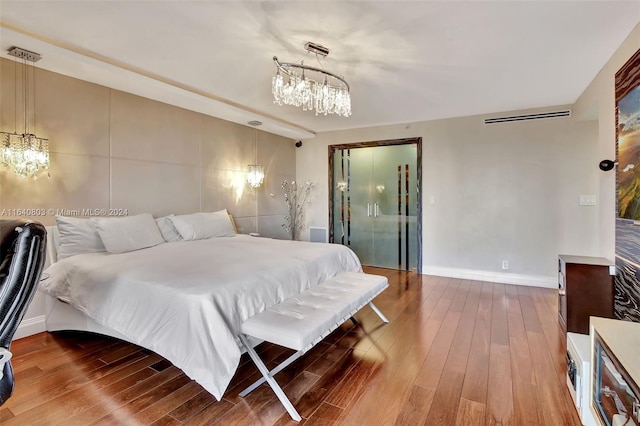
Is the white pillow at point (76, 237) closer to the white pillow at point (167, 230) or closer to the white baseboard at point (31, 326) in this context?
the white baseboard at point (31, 326)

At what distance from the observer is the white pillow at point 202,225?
11.7ft

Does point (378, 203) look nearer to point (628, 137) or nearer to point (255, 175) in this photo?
point (255, 175)

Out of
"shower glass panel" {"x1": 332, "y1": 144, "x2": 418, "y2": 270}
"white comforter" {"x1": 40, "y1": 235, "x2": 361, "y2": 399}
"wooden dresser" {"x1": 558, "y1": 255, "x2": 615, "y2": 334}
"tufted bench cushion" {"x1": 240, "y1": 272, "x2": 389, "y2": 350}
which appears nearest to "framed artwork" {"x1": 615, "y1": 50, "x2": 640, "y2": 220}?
"wooden dresser" {"x1": 558, "y1": 255, "x2": 615, "y2": 334}

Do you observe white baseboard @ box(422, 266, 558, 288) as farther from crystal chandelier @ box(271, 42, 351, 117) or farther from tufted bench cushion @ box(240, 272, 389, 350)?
crystal chandelier @ box(271, 42, 351, 117)

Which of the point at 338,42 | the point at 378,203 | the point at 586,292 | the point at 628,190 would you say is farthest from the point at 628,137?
the point at 378,203

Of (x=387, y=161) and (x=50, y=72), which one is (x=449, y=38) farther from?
(x=50, y=72)

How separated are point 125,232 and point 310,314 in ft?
7.00

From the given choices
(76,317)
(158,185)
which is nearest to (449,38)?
(158,185)

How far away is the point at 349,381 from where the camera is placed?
1975mm

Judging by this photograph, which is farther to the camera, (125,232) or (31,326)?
(125,232)

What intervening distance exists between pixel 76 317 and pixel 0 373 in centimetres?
167

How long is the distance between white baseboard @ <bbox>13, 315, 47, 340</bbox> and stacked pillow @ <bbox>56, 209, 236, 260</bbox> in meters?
0.60

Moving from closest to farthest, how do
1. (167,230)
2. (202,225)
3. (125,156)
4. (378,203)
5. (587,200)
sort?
(125,156) < (167,230) < (202,225) < (587,200) < (378,203)

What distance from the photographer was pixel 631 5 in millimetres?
1949
